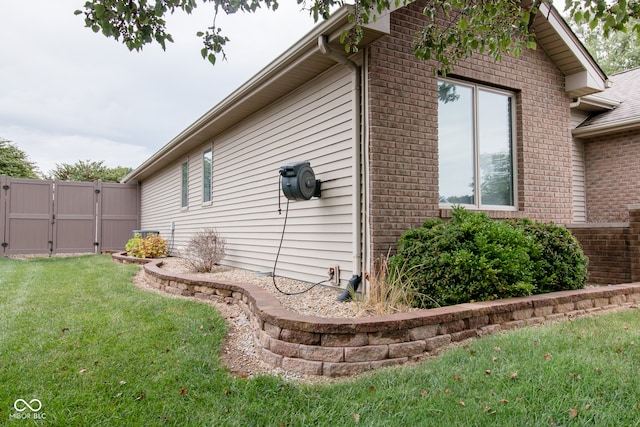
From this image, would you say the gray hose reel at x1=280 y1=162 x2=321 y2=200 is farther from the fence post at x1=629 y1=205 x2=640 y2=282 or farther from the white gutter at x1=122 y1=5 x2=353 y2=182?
the fence post at x1=629 y1=205 x2=640 y2=282

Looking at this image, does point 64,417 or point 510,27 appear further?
point 510,27

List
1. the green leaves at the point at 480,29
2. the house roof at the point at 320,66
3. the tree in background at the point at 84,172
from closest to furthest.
→ the green leaves at the point at 480,29, the house roof at the point at 320,66, the tree in background at the point at 84,172

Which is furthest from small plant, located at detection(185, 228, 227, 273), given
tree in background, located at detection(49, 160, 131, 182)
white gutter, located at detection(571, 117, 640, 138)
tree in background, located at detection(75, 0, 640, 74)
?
tree in background, located at detection(49, 160, 131, 182)

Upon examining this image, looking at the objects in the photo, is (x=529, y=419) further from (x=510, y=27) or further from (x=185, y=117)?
(x=185, y=117)

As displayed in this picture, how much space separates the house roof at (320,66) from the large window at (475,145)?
3.96 feet

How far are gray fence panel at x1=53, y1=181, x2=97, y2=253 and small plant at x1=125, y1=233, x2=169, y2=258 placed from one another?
3.96m

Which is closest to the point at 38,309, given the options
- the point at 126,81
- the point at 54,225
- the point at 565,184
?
→ the point at 565,184

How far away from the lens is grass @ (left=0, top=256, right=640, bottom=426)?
2.26m

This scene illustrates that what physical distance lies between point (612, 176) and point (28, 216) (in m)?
15.8

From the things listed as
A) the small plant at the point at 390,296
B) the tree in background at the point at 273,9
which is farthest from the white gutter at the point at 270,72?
the small plant at the point at 390,296

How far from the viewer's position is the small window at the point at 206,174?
9.69 meters

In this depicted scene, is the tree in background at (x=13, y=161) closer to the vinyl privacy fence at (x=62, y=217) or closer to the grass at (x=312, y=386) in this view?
the vinyl privacy fence at (x=62, y=217)

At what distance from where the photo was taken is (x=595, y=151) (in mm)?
7938

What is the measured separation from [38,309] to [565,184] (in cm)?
760
